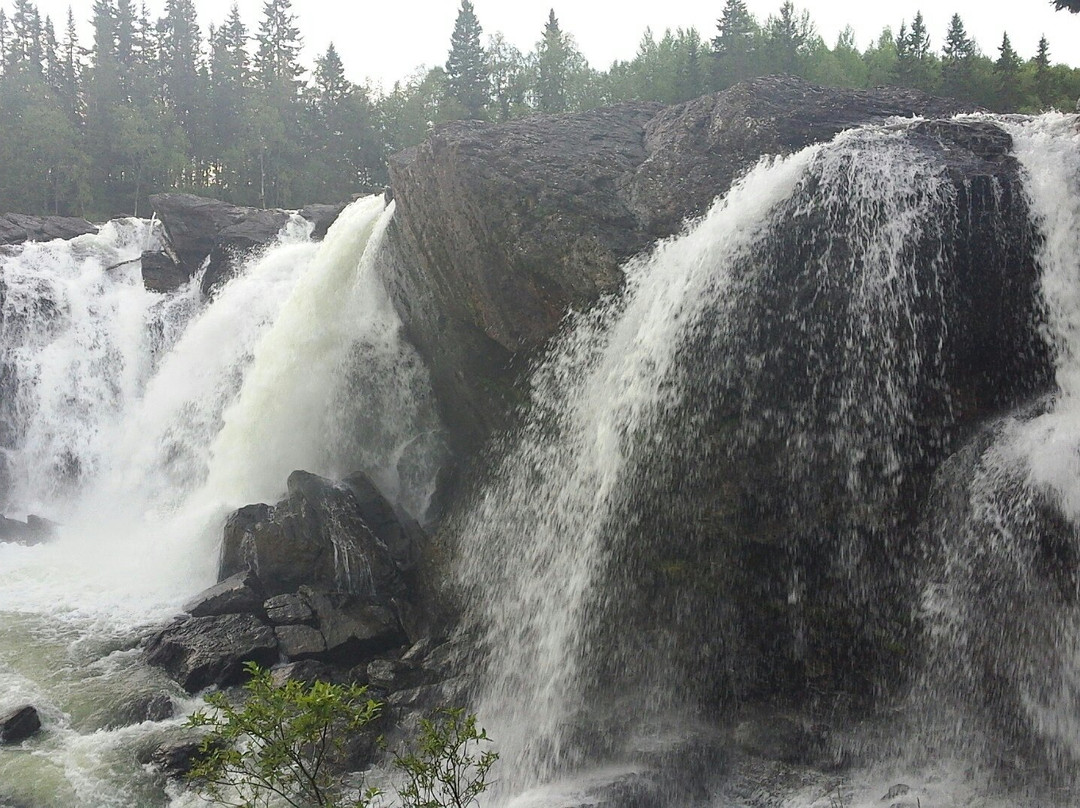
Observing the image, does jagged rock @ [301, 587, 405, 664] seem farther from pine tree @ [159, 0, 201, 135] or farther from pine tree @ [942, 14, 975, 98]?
pine tree @ [159, 0, 201, 135]

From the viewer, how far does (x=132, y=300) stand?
25734 millimetres

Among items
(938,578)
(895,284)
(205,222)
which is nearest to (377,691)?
(938,578)

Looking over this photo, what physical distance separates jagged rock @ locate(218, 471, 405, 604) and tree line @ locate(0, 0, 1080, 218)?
33.2 metres

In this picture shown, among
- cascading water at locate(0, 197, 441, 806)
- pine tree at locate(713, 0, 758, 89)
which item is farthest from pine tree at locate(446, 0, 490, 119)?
cascading water at locate(0, 197, 441, 806)

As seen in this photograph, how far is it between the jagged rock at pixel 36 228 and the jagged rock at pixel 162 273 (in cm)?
557

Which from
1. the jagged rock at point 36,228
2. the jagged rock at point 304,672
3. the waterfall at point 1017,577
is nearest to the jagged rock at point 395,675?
the jagged rock at point 304,672

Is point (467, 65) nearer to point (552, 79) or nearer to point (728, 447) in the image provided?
point (552, 79)

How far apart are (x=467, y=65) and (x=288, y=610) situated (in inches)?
2011

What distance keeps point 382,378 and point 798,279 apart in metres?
9.30

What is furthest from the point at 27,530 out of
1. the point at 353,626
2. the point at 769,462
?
the point at 769,462

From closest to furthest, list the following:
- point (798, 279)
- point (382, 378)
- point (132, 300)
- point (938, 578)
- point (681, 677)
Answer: point (938, 578) < point (681, 677) < point (798, 279) < point (382, 378) < point (132, 300)

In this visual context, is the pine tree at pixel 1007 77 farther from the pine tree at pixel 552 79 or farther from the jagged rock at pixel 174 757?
the jagged rock at pixel 174 757

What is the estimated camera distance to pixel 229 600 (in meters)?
13.5

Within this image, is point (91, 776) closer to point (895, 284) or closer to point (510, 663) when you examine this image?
point (510, 663)
